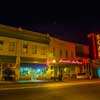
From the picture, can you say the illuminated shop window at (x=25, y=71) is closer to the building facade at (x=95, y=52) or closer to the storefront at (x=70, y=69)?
the storefront at (x=70, y=69)

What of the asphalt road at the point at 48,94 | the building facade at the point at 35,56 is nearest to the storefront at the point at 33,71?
the building facade at the point at 35,56

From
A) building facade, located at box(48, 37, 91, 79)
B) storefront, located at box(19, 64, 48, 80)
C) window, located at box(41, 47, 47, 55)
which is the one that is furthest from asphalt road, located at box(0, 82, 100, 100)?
building facade, located at box(48, 37, 91, 79)

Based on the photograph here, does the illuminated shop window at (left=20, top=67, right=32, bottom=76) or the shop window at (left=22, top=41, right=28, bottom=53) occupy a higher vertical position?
the shop window at (left=22, top=41, right=28, bottom=53)

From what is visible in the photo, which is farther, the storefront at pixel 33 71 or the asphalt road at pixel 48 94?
the storefront at pixel 33 71

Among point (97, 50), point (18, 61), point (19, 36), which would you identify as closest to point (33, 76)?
point (18, 61)

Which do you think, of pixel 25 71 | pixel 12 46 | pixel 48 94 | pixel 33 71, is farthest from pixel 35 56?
pixel 48 94

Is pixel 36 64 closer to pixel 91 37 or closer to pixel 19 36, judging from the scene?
pixel 19 36

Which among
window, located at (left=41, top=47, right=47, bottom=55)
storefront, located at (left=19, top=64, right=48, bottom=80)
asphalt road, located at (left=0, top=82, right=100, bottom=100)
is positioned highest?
window, located at (left=41, top=47, right=47, bottom=55)

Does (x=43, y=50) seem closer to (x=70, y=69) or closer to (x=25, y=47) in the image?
(x=25, y=47)

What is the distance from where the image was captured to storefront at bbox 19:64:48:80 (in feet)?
104

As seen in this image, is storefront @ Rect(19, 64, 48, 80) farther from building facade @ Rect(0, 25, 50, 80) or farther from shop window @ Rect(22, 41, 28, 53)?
shop window @ Rect(22, 41, 28, 53)

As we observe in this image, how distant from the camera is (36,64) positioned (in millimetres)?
33812

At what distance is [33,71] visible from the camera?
3338cm

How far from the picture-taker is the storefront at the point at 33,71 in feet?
104
